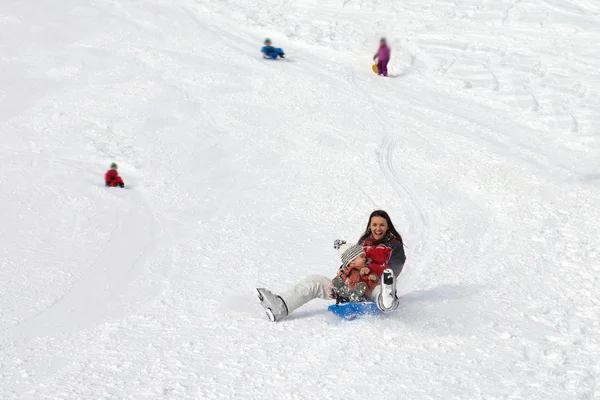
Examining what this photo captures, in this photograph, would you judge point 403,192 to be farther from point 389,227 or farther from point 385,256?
point 385,256

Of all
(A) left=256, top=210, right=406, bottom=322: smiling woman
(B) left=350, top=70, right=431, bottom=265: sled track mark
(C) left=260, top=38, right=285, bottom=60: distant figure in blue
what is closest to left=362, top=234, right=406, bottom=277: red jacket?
(A) left=256, top=210, right=406, bottom=322: smiling woman

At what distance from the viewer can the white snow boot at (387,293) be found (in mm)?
5039

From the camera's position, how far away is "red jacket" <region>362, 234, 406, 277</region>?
566cm

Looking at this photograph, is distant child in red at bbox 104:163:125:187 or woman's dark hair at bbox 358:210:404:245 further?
distant child in red at bbox 104:163:125:187

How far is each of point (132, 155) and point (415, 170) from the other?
13.5 ft

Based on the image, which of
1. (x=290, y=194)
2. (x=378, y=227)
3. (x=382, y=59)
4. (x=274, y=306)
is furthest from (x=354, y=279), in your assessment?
(x=382, y=59)

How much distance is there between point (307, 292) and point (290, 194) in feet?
12.0

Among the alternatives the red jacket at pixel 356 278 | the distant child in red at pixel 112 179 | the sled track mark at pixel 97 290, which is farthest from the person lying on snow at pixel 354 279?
the distant child in red at pixel 112 179

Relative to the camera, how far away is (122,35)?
1570 centimetres

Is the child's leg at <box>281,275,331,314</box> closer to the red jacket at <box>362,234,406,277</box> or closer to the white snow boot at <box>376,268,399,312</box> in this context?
the red jacket at <box>362,234,406,277</box>

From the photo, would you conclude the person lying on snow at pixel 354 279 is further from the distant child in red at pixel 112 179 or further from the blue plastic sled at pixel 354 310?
the distant child in red at pixel 112 179

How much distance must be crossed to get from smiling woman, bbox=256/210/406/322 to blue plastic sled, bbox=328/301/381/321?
0.09 m

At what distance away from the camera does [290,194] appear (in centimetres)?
902

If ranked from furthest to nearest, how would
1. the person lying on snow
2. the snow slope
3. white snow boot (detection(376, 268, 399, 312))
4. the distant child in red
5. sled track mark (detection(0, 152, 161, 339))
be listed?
the distant child in red < the person lying on snow < sled track mark (detection(0, 152, 161, 339)) < white snow boot (detection(376, 268, 399, 312)) < the snow slope
